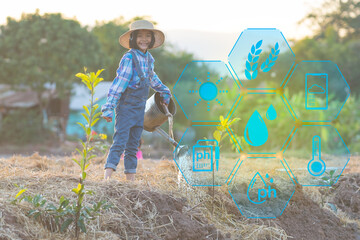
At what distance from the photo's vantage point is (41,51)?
14.1 meters

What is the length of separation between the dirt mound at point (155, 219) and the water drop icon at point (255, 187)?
0.83 m

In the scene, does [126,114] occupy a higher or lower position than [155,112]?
lower

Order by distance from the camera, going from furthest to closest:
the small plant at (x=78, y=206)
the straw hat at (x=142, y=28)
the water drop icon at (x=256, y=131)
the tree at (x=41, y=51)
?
the tree at (x=41, y=51)
the straw hat at (x=142, y=28)
the water drop icon at (x=256, y=131)
the small plant at (x=78, y=206)

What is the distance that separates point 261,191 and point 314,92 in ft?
3.18

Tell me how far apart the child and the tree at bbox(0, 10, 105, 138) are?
10.4 m

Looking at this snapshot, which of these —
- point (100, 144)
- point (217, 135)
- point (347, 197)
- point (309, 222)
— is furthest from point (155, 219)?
point (347, 197)

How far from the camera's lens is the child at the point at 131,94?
13.2 feet

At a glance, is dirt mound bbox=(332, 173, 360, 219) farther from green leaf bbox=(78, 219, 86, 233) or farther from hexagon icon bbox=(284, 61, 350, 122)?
green leaf bbox=(78, 219, 86, 233)

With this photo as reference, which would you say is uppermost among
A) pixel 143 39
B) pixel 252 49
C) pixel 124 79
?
pixel 143 39

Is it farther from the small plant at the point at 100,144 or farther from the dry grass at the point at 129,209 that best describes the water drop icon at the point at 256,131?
the small plant at the point at 100,144

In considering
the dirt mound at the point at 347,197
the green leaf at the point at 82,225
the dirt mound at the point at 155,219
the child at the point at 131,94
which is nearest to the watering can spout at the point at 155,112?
the child at the point at 131,94

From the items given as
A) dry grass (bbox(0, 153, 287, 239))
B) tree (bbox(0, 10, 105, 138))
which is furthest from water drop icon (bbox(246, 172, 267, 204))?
tree (bbox(0, 10, 105, 138))

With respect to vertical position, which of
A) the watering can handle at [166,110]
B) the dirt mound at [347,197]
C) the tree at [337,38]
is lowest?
the dirt mound at [347,197]

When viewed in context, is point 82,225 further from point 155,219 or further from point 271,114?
point 271,114
